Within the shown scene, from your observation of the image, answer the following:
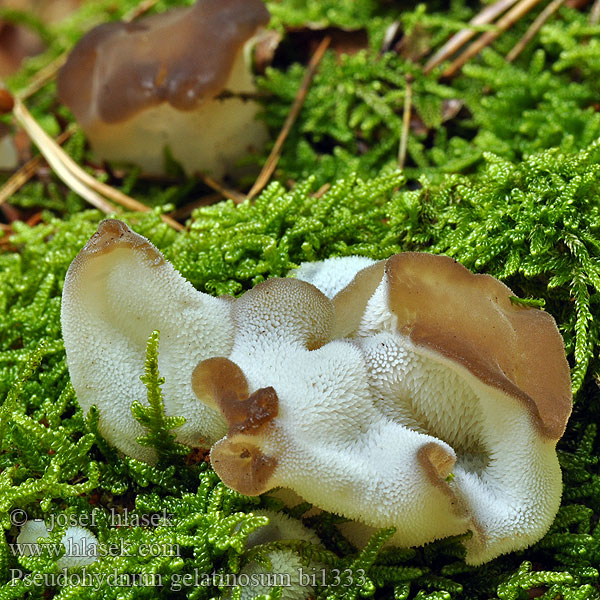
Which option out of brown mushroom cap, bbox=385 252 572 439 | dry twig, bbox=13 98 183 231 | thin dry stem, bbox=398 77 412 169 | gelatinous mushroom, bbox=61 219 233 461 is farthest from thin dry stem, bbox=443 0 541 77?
gelatinous mushroom, bbox=61 219 233 461

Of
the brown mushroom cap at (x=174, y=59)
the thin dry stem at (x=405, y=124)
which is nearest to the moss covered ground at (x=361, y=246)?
the thin dry stem at (x=405, y=124)

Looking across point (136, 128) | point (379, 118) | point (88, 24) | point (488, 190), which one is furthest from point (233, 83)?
point (88, 24)

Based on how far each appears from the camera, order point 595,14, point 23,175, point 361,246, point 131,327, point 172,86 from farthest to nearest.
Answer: point 23,175
point 595,14
point 172,86
point 361,246
point 131,327

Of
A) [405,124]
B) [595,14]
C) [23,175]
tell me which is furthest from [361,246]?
[23,175]

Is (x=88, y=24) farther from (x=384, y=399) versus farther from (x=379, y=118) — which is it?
(x=384, y=399)

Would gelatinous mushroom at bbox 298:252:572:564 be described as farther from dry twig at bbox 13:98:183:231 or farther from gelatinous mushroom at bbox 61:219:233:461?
dry twig at bbox 13:98:183:231

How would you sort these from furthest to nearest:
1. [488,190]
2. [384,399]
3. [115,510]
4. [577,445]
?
[488,190]
[577,445]
[115,510]
[384,399]

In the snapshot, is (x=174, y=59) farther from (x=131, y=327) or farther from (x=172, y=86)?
(x=131, y=327)
